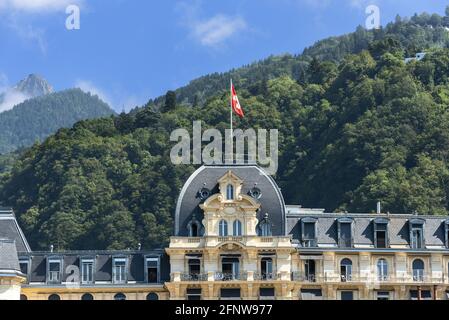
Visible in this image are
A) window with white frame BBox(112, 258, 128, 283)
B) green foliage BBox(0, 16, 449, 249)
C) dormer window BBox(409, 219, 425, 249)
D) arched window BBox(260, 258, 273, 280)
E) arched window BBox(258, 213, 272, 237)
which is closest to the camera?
arched window BBox(260, 258, 273, 280)

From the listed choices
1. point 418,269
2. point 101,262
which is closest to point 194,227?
point 101,262

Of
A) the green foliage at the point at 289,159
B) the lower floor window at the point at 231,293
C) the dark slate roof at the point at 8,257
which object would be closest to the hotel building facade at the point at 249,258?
the lower floor window at the point at 231,293

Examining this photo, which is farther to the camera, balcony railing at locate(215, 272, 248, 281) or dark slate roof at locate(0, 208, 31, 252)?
dark slate roof at locate(0, 208, 31, 252)

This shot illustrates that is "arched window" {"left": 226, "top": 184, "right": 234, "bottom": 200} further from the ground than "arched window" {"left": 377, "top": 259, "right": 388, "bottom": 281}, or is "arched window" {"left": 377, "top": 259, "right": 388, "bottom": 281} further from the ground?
"arched window" {"left": 226, "top": 184, "right": 234, "bottom": 200}

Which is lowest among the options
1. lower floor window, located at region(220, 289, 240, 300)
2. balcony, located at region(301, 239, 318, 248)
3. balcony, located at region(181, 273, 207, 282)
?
lower floor window, located at region(220, 289, 240, 300)

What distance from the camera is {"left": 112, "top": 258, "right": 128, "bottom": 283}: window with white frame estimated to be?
80562mm

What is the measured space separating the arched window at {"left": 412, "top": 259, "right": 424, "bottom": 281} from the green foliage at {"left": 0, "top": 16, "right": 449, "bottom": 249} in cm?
4649

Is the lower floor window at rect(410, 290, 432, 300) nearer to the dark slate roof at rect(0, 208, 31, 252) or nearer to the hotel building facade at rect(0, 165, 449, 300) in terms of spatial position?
the hotel building facade at rect(0, 165, 449, 300)

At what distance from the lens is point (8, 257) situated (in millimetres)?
77438

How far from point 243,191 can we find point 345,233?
27.4ft

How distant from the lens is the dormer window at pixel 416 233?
82812mm

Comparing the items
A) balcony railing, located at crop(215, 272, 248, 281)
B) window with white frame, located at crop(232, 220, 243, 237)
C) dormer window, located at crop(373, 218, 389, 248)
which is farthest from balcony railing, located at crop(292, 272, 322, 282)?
dormer window, located at crop(373, 218, 389, 248)

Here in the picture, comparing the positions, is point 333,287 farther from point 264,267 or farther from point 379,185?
point 379,185
